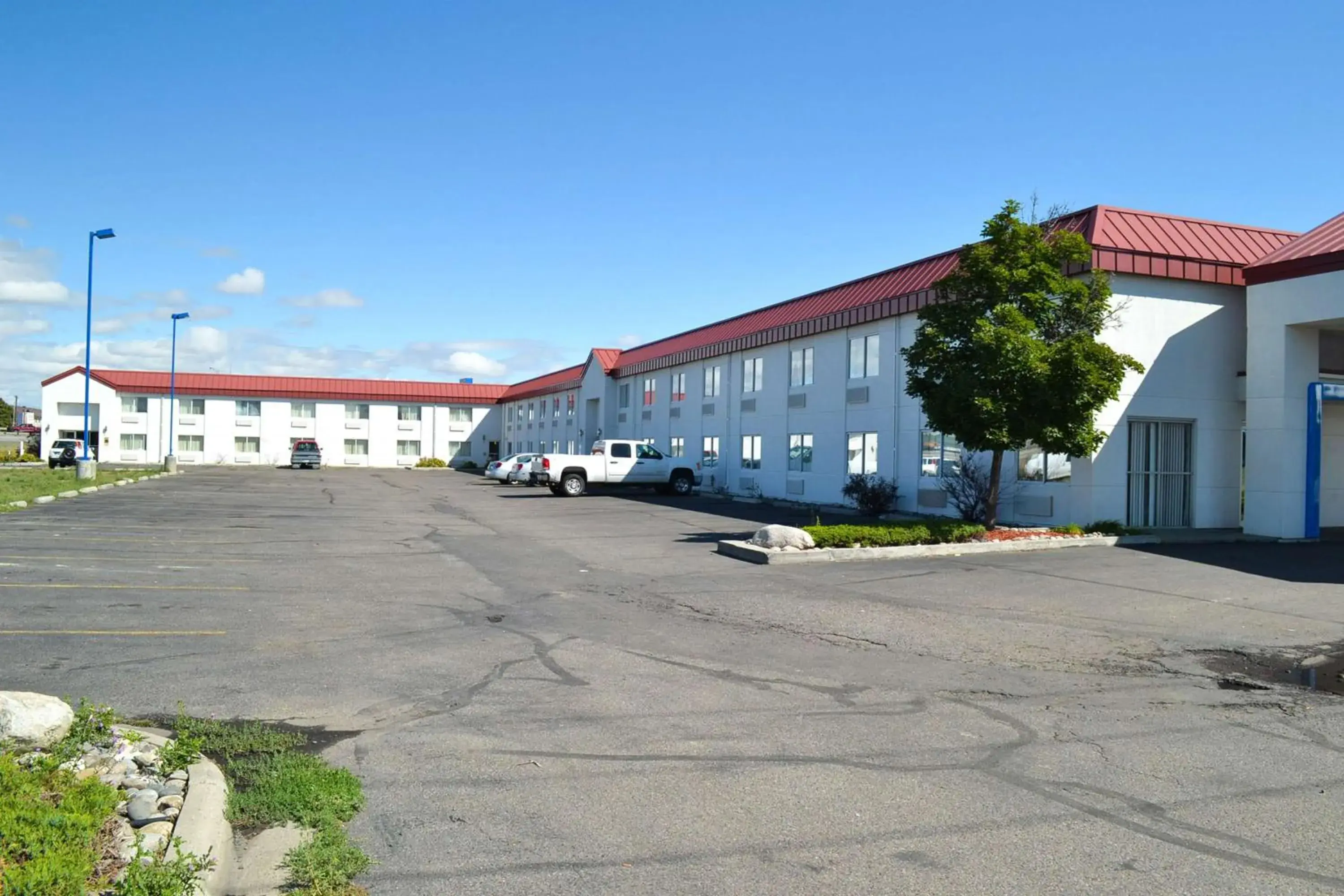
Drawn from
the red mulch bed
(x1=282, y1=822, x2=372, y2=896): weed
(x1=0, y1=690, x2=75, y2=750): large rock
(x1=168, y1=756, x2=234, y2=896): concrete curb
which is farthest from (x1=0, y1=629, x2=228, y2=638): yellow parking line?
the red mulch bed

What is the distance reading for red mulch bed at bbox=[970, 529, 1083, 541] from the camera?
17797mm

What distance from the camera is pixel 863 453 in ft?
90.5

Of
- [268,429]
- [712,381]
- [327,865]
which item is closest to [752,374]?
[712,381]

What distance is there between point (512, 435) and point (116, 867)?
69.5 meters

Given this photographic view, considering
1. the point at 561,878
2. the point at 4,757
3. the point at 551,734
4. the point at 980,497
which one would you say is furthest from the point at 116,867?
the point at 980,497

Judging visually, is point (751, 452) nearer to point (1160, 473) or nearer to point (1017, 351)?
point (1160, 473)

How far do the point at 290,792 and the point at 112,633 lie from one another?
17.9 feet

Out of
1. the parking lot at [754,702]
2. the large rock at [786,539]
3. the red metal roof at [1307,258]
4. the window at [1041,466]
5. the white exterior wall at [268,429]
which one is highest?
the red metal roof at [1307,258]

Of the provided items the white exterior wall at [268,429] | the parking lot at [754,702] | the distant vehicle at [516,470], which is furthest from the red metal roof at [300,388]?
the parking lot at [754,702]

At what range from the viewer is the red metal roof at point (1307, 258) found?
18891mm

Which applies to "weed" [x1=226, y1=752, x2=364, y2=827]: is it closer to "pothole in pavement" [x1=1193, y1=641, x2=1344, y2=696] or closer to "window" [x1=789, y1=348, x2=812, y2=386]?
"pothole in pavement" [x1=1193, y1=641, x2=1344, y2=696]

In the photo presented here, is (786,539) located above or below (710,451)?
below

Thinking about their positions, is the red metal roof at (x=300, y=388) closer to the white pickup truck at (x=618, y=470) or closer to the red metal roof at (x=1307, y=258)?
the white pickup truck at (x=618, y=470)

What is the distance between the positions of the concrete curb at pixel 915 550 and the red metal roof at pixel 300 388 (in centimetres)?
6176
